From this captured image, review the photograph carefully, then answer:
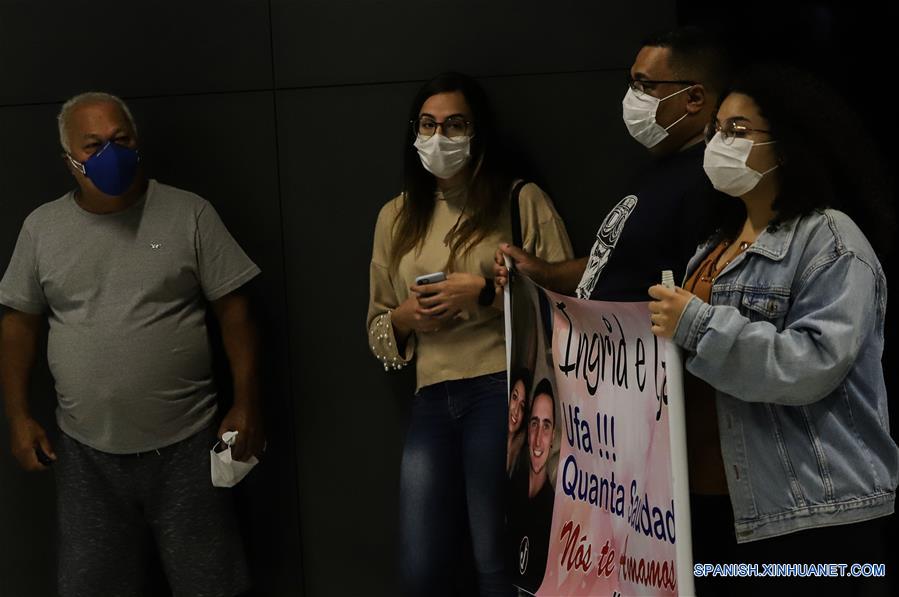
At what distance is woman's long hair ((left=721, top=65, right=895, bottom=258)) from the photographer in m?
2.69

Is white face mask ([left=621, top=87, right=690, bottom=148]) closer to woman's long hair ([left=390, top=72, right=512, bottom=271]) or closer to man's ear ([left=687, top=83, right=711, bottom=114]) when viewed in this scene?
man's ear ([left=687, top=83, right=711, bottom=114])

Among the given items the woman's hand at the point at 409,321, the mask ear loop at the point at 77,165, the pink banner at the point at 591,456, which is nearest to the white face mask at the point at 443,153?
the woman's hand at the point at 409,321

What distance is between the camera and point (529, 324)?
337 cm

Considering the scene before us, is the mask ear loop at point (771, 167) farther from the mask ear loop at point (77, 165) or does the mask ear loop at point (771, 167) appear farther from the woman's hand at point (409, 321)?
the mask ear loop at point (77, 165)

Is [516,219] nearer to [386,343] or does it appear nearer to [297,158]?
[386,343]

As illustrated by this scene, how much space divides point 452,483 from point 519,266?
838mm

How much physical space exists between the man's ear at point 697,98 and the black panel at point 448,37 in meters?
0.69

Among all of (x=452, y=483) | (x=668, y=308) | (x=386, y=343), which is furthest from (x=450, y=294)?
(x=668, y=308)

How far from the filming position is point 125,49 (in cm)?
430

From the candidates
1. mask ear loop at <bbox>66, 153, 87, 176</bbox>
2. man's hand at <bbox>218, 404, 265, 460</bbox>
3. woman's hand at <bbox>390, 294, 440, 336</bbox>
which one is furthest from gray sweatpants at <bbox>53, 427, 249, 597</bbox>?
mask ear loop at <bbox>66, 153, 87, 176</bbox>

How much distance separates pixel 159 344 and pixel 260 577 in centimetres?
110

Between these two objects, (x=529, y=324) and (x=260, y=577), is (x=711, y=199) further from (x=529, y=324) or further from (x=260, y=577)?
(x=260, y=577)

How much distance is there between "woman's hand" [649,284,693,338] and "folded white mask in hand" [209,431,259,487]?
1.91 meters

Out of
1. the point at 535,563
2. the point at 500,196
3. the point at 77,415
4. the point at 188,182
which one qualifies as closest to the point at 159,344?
the point at 77,415
